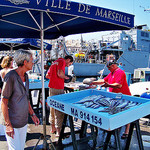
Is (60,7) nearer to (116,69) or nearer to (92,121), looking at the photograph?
(92,121)

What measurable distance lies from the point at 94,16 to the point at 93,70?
2166 cm

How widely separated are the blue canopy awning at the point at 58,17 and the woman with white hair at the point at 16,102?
2.36 ft

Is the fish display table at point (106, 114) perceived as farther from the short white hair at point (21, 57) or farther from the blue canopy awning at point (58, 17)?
the blue canopy awning at point (58, 17)

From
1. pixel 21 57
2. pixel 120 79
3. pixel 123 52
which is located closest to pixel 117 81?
pixel 120 79

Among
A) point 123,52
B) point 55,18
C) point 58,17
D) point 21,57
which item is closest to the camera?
point 21,57

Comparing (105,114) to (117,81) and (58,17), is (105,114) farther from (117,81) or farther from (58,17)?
(58,17)

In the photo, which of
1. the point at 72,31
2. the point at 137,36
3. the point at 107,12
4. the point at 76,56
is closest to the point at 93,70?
the point at 76,56

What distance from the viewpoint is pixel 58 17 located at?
3.86 metres

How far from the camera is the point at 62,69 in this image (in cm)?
411

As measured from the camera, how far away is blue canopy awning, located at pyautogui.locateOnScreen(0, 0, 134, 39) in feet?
8.07

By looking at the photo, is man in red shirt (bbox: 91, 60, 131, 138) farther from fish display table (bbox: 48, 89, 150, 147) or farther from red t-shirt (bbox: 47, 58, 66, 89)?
red t-shirt (bbox: 47, 58, 66, 89)

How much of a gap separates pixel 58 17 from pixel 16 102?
232 cm

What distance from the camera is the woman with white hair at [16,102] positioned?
220 cm

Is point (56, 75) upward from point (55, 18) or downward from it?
downward
